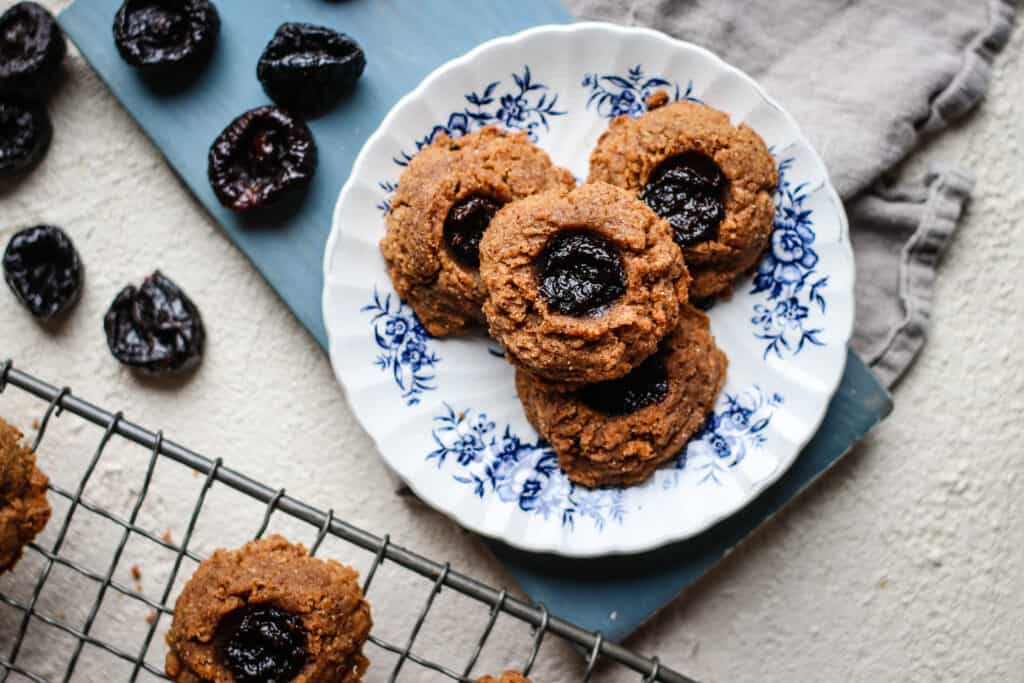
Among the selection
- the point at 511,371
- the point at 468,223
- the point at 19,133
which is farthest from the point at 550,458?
the point at 19,133

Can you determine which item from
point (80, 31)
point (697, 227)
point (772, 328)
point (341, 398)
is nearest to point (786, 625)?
point (772, 328)

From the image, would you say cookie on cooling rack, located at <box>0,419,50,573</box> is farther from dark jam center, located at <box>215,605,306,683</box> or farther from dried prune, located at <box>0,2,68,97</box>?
dried prune, located at <box>0,2,68,97</box>

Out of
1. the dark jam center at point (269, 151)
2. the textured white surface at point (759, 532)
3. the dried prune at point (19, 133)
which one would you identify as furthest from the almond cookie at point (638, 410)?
the dried prune at point (19, 133)

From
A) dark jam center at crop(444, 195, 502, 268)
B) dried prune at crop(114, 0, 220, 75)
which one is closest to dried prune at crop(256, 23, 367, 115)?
dried prune at crop(114, 0, 220, 75)

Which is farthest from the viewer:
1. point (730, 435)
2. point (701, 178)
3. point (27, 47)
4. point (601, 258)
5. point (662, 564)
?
point (27, 47)

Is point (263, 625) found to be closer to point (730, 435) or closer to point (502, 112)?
point (730, 435)

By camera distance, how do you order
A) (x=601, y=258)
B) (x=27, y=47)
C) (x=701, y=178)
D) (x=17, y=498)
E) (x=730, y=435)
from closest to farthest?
(x=601, y=258) → (x=17, y=498) → (x=701, y=178) → (x=730, y=435) → (x=27, y=47)

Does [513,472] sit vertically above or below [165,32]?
below

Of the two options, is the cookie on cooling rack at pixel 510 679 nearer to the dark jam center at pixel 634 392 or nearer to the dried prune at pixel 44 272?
the dark jam center at pixel 634 392
